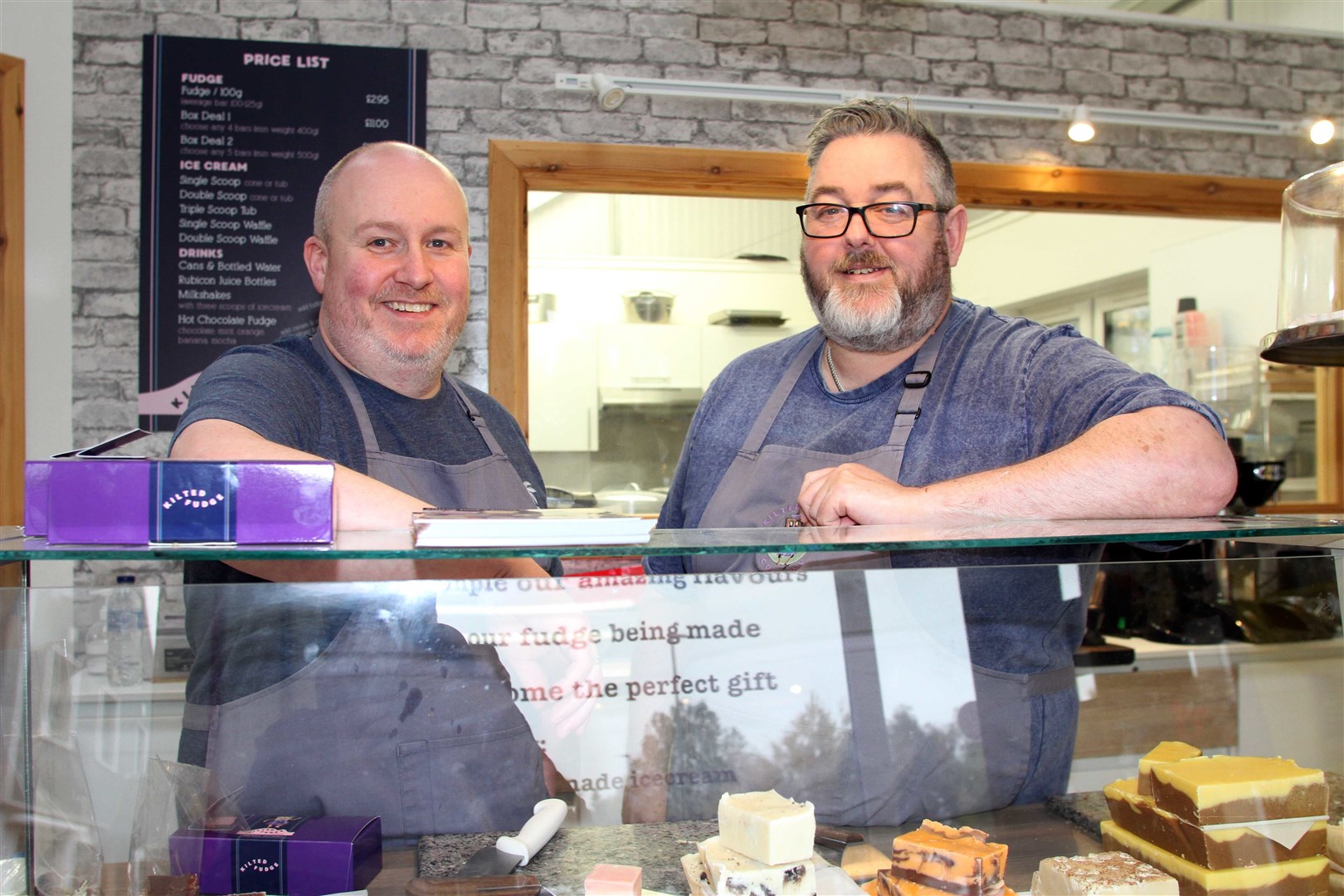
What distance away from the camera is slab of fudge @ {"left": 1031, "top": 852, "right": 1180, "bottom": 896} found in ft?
3.43

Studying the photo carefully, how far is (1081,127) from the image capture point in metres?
4.24

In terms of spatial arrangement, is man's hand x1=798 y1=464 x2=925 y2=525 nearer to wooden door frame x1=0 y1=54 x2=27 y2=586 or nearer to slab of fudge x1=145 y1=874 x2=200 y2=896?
slab of fudge x1=145 y1=874 x2=200 y2=896

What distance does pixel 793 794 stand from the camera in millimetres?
1154

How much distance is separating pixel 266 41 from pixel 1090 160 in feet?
11.2

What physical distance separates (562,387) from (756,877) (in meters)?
4.85

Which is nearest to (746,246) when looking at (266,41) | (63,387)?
(266,41)

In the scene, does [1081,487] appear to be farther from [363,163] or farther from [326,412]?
[363,163]

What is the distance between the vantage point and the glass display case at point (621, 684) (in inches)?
41.8

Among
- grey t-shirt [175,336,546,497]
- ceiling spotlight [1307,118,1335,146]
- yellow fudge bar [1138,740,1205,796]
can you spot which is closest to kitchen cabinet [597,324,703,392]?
ceiling spotlight [1307,118,1335,146]

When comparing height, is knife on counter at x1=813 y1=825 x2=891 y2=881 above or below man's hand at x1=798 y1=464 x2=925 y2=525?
below

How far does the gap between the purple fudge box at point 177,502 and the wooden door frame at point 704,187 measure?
2.94 meters

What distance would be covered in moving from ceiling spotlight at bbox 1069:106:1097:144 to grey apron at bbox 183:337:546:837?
3.95 metres

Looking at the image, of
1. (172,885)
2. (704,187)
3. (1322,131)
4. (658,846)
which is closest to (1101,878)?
(658,846)

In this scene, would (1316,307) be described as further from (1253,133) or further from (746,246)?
(746,246)
